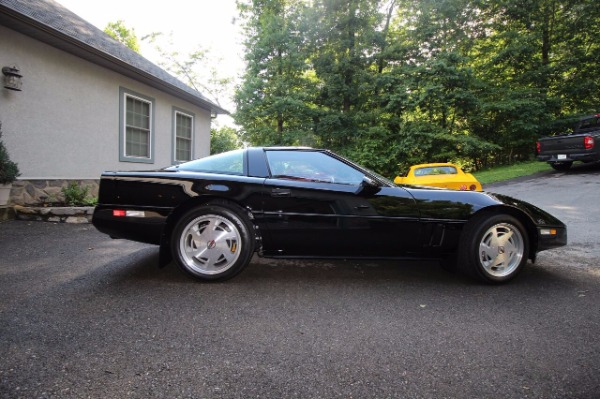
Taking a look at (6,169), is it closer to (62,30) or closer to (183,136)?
(62,30)

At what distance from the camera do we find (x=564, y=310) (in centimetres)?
248

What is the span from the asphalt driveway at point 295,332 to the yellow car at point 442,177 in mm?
5162

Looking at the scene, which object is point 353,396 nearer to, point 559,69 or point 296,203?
point 296,203

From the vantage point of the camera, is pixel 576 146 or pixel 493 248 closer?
pixel 493 248

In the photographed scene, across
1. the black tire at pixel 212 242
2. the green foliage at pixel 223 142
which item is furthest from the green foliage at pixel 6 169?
the green foliage at pixel 223 142

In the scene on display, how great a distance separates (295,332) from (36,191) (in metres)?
6.97

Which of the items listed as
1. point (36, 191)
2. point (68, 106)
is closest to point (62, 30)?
point (68, 106)

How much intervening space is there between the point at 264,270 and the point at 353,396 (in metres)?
2.12

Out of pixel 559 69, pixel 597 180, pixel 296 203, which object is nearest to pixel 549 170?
pixel 597 180

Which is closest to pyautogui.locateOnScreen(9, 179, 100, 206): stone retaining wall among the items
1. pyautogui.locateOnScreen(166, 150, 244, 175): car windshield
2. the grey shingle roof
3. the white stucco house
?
the white stucco house

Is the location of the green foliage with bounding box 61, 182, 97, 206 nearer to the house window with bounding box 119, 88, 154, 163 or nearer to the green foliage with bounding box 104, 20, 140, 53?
the house window with bounding box 119, 88, 154, 163

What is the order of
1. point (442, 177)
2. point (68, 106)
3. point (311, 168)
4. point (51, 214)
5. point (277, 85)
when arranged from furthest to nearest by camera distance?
point (277, 85)
point (442, 177)
point (68, 106)
point (51, 214)
point (311, 168)

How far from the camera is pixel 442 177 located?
906 cm

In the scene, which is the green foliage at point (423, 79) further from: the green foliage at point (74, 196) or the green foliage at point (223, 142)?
the green foliage at point (74, 196)
